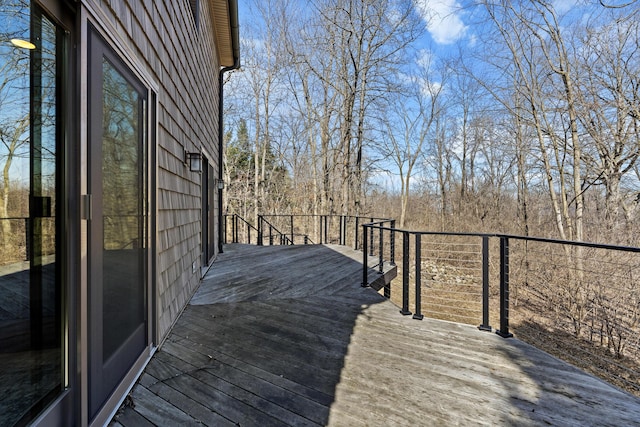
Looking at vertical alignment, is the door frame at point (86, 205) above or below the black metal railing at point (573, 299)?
above

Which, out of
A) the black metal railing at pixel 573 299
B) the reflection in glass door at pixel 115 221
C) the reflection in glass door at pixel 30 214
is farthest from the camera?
the black metal railing at pixel 573 299

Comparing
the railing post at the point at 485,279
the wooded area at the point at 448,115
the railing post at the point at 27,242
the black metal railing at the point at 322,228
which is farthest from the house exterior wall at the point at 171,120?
the wooded area at the point at 448,115

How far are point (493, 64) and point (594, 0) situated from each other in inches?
149

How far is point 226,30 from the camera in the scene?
6.26 m

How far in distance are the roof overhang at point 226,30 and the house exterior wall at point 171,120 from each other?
120 cm

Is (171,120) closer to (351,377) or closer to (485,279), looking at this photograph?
(351,377)

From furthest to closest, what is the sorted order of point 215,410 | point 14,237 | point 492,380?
point 492,380 < point 215,410 < point 14,237

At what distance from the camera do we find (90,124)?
1.46 meters

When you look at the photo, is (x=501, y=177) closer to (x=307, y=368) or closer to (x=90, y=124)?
(x=307, y=368)

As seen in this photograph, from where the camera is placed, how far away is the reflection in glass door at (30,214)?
1050 mm

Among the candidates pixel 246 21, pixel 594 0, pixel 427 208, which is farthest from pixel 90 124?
pixel 427 208

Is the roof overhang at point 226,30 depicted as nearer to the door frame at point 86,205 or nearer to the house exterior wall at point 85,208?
the house exterior wall at point 85,208

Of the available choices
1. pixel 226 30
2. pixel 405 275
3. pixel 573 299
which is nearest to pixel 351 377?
pixel 405 275

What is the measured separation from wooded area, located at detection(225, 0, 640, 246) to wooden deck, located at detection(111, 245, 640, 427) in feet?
15.7
